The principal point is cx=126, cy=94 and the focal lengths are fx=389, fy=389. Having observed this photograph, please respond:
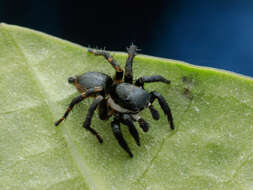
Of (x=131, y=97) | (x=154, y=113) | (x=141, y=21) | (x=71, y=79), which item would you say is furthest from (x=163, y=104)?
(x=141, y=21)

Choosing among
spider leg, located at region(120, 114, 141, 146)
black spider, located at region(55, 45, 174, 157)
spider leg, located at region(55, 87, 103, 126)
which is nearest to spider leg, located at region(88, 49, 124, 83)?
black spider, located at region(55, 45, 174, 157)

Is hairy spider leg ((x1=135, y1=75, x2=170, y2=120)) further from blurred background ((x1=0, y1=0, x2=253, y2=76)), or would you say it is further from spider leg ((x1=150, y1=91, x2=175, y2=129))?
blurred background ((x1=0, y1=0, x2=253, y2=76))

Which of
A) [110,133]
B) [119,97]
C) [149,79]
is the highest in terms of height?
[149,79]

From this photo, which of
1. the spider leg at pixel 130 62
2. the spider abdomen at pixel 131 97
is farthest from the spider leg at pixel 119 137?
the spider leg at pixel 130 62

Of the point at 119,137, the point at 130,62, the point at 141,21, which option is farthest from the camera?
the point at 141,21

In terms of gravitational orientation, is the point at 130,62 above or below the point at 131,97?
above

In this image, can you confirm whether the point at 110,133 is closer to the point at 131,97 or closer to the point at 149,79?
the point at 131,97

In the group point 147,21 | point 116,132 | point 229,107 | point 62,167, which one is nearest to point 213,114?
point 229,107

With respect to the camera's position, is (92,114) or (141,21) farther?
(141,21)
